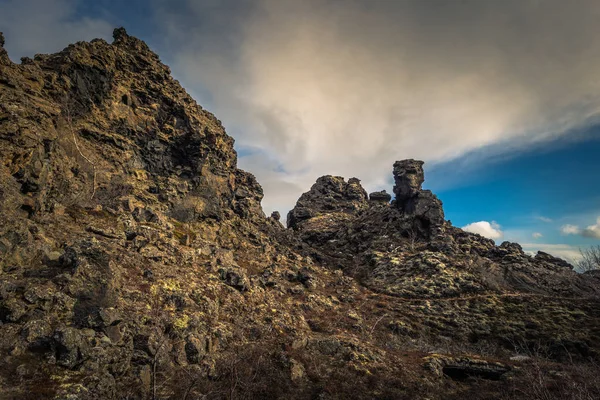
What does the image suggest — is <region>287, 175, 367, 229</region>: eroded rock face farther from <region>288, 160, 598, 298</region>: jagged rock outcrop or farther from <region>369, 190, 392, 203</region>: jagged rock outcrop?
<region>288, 160, 598, 298</region>: jagged rock outcrop

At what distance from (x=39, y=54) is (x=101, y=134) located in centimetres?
1269

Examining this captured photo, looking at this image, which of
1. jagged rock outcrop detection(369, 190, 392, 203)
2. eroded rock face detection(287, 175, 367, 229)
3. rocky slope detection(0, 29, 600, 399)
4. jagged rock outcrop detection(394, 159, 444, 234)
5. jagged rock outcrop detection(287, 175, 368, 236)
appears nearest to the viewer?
rocky slope detection(0, 29, 600, 399)

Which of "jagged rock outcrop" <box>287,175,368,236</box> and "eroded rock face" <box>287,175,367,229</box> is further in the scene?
"eroded rock face" <box>287,175,367,229</box>

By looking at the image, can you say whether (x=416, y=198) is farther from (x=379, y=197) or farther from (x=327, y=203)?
(x=379, y=197)

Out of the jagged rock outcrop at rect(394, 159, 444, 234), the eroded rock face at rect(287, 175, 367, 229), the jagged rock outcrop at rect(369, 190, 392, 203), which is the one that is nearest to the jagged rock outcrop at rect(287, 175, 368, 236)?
the eroded rock face at rect(287, 175, 367, 229)

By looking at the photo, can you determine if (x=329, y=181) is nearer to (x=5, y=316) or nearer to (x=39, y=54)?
(x=39, y=54)

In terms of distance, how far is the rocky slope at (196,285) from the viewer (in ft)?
56.2

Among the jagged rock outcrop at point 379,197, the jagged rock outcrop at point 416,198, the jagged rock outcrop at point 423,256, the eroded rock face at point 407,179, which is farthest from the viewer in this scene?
the jagged rock outcrop at point 379,197

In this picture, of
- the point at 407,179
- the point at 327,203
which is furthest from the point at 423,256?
the point at 327,203

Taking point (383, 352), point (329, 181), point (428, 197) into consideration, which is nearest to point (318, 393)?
point (383, 352)

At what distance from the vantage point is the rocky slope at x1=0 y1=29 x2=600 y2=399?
17125 mm

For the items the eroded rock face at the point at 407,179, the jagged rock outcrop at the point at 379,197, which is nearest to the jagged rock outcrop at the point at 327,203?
the jagged rock outcrop at the point at 379,197

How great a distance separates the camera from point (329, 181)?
120562 mm

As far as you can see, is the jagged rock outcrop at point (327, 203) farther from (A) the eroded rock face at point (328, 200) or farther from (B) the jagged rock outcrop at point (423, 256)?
(B) the jagged rock outcrop at point (423, 256)
